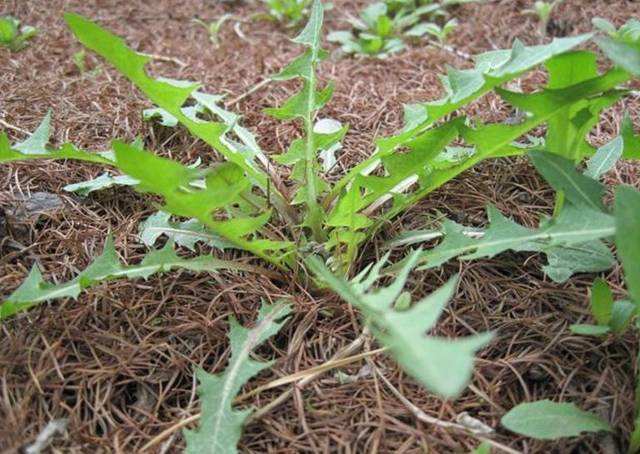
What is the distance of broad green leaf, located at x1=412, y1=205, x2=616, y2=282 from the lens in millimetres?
1201

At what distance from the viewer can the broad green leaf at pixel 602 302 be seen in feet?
3.97

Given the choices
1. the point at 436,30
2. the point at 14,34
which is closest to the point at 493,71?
the point at 436,30

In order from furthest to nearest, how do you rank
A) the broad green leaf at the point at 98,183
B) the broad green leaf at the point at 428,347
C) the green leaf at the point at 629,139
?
the broad green leaf at the point at 98,183 → the green leaf at the point at 629,139 → the broad green leaf at the point at 428,347

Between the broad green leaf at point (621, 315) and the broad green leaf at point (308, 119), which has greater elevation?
the broad green leaf at point (308, 119)

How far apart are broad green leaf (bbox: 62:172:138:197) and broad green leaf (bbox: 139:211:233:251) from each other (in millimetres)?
173

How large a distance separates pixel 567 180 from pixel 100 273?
3.52ft

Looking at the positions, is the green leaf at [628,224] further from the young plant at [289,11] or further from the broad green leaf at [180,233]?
the young plant at [289,11]

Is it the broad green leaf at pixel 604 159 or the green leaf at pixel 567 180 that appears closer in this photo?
the green leaf at pixel 567 180

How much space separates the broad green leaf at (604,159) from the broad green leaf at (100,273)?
3.18ft

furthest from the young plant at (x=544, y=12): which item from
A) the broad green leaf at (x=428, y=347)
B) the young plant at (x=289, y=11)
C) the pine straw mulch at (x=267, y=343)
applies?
the broad green leaf at (x=428, y=347)

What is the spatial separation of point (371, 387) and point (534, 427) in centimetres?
34

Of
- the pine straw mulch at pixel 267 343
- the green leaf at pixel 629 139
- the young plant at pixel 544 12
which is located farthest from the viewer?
the young plant at pixel 544 12

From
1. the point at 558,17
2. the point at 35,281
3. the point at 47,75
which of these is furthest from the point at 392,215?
the point at 558,17

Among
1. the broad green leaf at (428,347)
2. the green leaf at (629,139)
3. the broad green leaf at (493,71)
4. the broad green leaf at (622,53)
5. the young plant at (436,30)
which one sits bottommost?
the young plant at (436,30)
